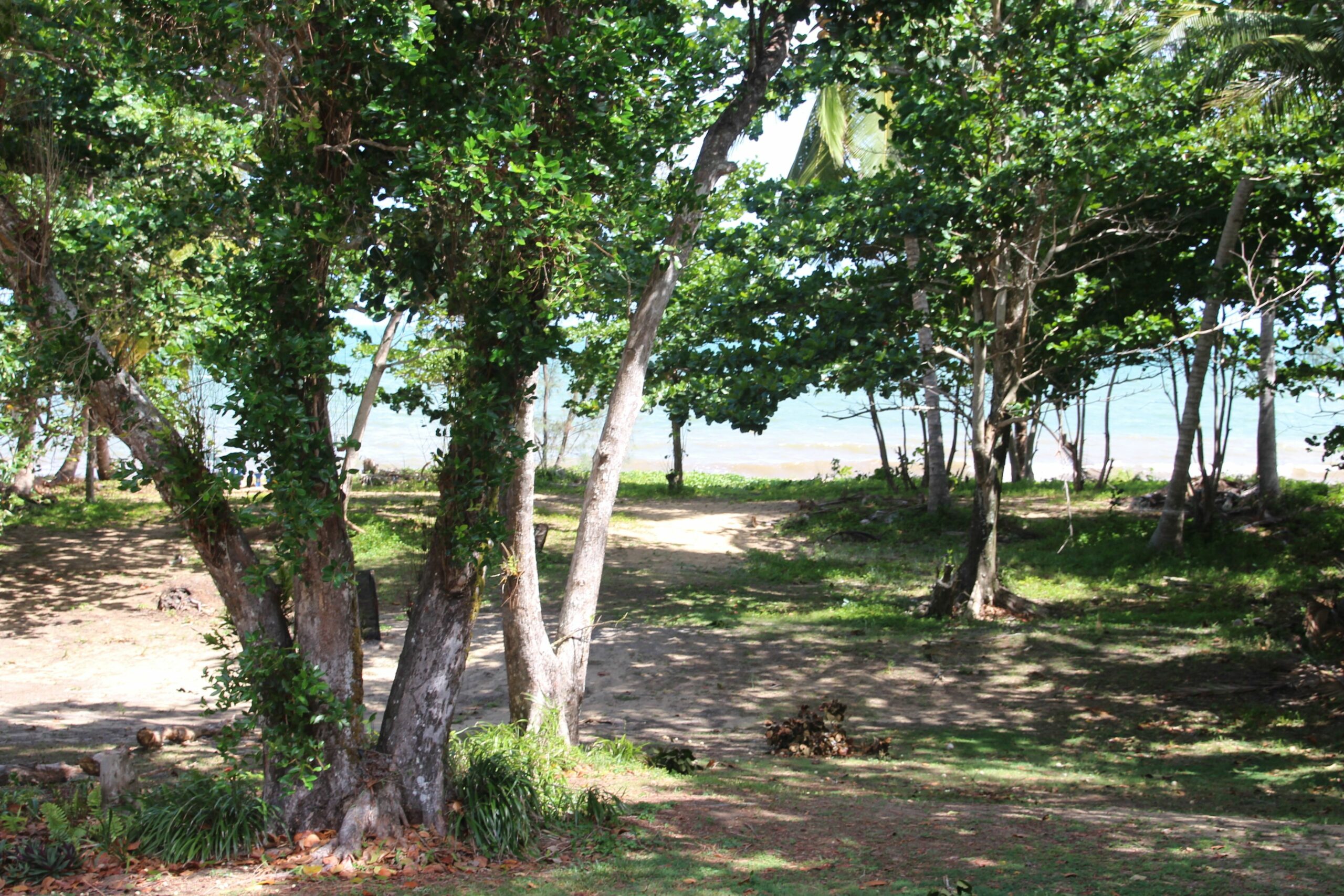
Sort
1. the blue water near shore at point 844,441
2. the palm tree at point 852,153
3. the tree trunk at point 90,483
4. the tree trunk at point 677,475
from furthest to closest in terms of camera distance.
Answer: the blue water near shore at point 844,441
the tree trunk at point 677,475
the palm tree at point 852,153
the tree trunk at point 90,483

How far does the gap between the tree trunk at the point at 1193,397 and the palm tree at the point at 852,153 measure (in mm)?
4076

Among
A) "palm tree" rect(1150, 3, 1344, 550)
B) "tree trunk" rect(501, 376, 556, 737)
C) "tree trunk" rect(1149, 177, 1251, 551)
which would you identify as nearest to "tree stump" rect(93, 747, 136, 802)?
"tree trunk" rect(501, 376, 556, 737)

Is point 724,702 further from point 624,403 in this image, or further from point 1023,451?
point 1023,451

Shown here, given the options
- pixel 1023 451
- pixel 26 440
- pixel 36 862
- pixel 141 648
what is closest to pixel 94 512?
pixel 141 648

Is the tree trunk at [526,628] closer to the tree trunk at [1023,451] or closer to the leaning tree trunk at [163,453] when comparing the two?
the leaning tree trunk at [163,453]

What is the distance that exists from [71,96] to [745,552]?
1281 centimetres

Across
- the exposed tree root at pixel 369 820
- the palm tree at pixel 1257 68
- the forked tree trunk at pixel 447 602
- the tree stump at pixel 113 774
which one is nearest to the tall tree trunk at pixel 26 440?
the tree stump at pixel 113 774

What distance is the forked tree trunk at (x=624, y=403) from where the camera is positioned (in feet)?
23.9

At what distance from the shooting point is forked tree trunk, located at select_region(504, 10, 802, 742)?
23.9 feet

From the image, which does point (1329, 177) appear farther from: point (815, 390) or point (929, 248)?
point (815, 390)

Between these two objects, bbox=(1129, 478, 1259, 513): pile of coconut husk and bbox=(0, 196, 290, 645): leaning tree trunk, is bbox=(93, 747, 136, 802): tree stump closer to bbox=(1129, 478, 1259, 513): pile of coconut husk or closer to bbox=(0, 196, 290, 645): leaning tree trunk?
bbox=(0, 196, 290, 645): leaning tree trunk

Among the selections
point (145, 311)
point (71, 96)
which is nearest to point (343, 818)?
point (145, 311)

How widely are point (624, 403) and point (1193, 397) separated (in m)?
10.3

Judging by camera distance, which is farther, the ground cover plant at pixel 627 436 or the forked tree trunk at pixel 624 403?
the forked tree trunk at pixel 624 403
